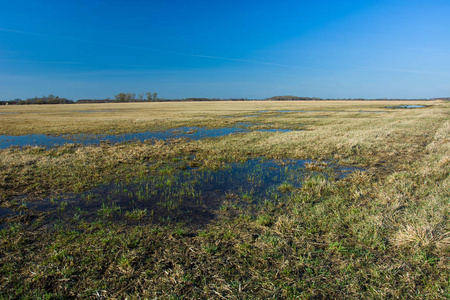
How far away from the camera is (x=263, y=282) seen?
14.6 ft

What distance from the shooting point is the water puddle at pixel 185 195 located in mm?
7605

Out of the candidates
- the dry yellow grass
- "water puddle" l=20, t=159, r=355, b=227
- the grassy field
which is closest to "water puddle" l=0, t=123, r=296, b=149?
the dry yellow grass

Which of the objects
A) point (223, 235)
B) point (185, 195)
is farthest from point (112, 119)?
point (223, 235)

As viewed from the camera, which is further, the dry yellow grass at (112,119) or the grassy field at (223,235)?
the dry yellow grass at (112,119)

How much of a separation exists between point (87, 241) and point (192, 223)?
2.82 metres

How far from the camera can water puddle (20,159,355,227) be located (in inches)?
299

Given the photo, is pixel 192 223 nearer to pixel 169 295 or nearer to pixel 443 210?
pixel 169 295

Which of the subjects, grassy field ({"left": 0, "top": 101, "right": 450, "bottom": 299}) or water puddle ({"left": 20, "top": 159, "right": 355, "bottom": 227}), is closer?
grassy field ({"left": 0, "top": 101, "right": 450, "bottom": 299})

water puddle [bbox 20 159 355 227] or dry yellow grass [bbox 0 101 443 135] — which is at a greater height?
dry yellow grass [bbox 0 101 443 135]

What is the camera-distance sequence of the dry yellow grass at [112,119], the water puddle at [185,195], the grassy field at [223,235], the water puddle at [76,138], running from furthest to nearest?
1. the dry yellow grass at [112,119]
2. the water puddle at [76,138]
3. the water puddle at [185,195]
4. the grassy field at [223,235]

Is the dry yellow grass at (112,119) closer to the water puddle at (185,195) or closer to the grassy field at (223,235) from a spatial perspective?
the water puddle at (185,195)

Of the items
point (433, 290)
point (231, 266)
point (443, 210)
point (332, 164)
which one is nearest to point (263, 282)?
point (231, 266)

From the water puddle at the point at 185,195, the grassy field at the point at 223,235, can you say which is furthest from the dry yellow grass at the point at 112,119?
the grassy field at the point at 223,235

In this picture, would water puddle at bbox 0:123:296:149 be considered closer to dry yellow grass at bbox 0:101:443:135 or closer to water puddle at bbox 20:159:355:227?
dry yellow grass at bbox 0:101:443:135
